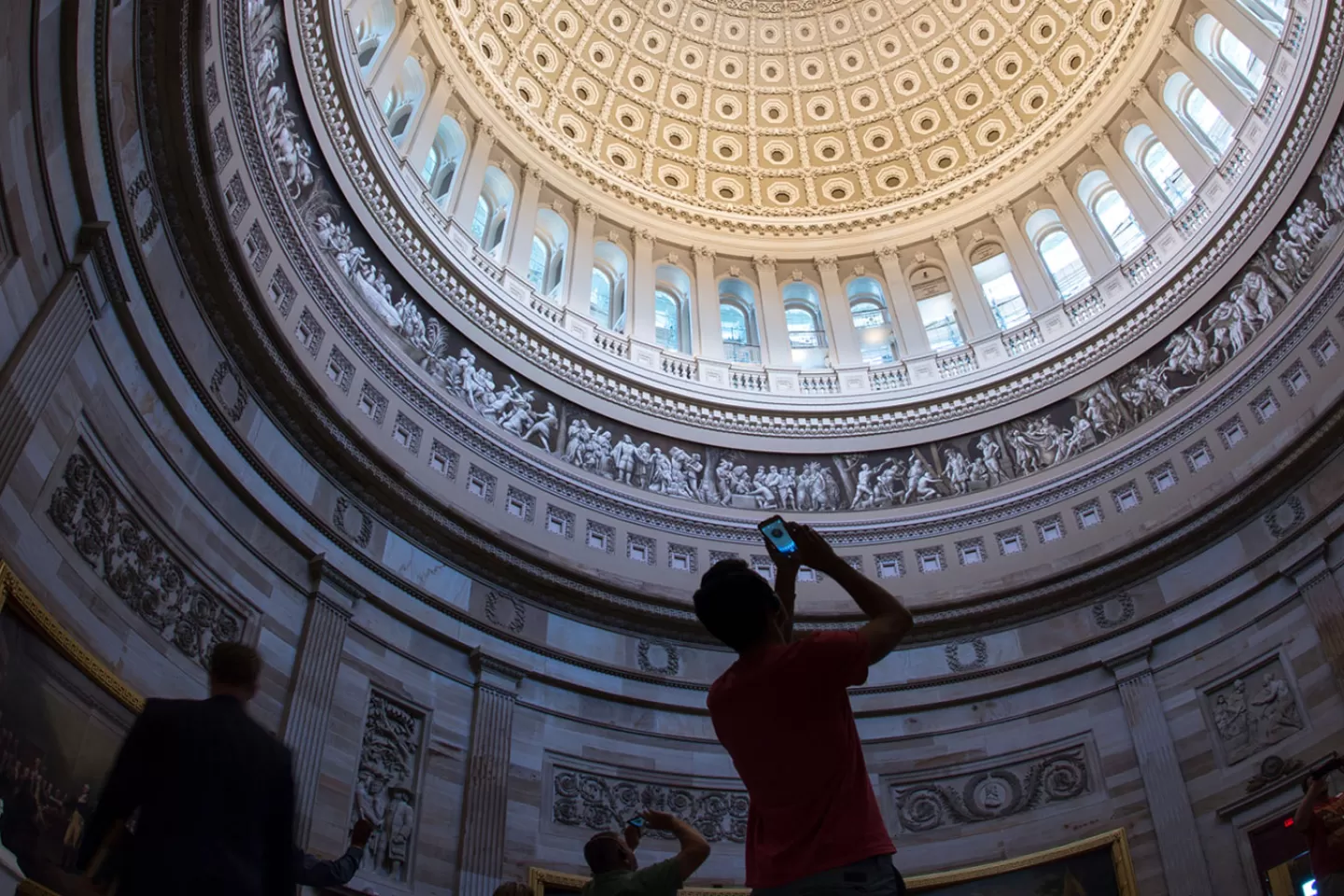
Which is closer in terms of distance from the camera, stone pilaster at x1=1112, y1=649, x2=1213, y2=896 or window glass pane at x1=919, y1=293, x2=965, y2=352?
stone pilaster at x1=1112, y1=649, x2=1213, y2=896

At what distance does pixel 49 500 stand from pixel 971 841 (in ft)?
43.4

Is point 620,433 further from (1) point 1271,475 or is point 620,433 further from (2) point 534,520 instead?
(1) point 1271,475

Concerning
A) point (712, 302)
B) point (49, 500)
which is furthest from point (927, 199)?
point (49, 500)

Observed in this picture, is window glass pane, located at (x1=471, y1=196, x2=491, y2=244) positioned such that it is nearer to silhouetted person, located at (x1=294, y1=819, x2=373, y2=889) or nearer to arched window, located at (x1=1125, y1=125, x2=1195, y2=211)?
arched window, located at (x1=1125, y1=125, x2=1195, y2=211)

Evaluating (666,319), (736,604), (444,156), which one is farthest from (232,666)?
(666,319)

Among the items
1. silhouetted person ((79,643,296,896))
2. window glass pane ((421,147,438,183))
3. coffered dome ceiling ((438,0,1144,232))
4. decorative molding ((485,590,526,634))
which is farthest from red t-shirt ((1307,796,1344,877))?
coffered dome ceiling ((438,0,1144,232))

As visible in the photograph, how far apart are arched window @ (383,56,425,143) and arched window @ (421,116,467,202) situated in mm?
674

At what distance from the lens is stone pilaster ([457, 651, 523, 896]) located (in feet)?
46.5

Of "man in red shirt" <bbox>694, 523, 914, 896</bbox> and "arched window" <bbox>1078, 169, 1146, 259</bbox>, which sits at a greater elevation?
"arched window" <bbox>1078, 169, 1146, 259</bbox>

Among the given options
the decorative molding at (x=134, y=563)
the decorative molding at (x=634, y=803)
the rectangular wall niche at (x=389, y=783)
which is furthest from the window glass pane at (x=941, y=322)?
the decorative molding at (x=134, y=563)

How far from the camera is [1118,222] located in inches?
945

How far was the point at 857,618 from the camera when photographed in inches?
753

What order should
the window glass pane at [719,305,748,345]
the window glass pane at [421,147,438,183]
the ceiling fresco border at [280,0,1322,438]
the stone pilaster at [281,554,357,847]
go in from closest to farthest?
1. the stone pilaster at [281,554,357,847]
2. the ceiling fresco border at [280,0,1322,438]
3. the window glass pane at [421,147,438,183]
4. the window glass pane at [719,305,748,345]

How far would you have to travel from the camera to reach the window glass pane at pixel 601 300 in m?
24.1
